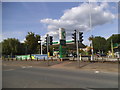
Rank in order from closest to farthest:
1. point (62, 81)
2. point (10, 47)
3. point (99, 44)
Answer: point (62, 81), point (10, 47), point (99, 44)

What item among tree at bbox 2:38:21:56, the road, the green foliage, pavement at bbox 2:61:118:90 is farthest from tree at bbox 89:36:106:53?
the road

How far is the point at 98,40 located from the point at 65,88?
274ft

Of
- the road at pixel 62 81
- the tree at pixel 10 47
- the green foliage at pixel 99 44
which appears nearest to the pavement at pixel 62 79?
the road at pixel 62 81

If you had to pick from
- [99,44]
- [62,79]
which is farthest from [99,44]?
[62,79]

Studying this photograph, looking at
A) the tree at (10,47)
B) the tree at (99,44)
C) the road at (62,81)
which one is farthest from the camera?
the tree at (99,44)

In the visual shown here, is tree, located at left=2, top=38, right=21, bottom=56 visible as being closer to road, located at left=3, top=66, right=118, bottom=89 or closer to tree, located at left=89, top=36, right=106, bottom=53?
tree, located at left=89, top=36, right=106, bottom=53

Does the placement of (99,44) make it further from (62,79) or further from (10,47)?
(62,79)

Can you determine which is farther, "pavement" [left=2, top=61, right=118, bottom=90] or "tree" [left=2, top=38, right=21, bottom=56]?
"tree" [left=2, top=38, right=21, bottom=56]

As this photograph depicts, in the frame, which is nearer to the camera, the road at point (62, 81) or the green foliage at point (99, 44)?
the road at point (62, 81)

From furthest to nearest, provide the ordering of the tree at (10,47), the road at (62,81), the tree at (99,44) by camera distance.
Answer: the tree at (99,44)
the tree at (10,47)
the road at (62,81)

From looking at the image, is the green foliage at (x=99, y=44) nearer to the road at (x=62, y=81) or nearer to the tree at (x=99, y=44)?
the tree at (x=99, y=44)

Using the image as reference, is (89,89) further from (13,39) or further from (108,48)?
(108,48)

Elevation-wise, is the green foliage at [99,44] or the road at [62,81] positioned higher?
the green foliage at [99,44]

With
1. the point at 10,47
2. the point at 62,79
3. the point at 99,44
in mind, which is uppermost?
the point at 99,44
